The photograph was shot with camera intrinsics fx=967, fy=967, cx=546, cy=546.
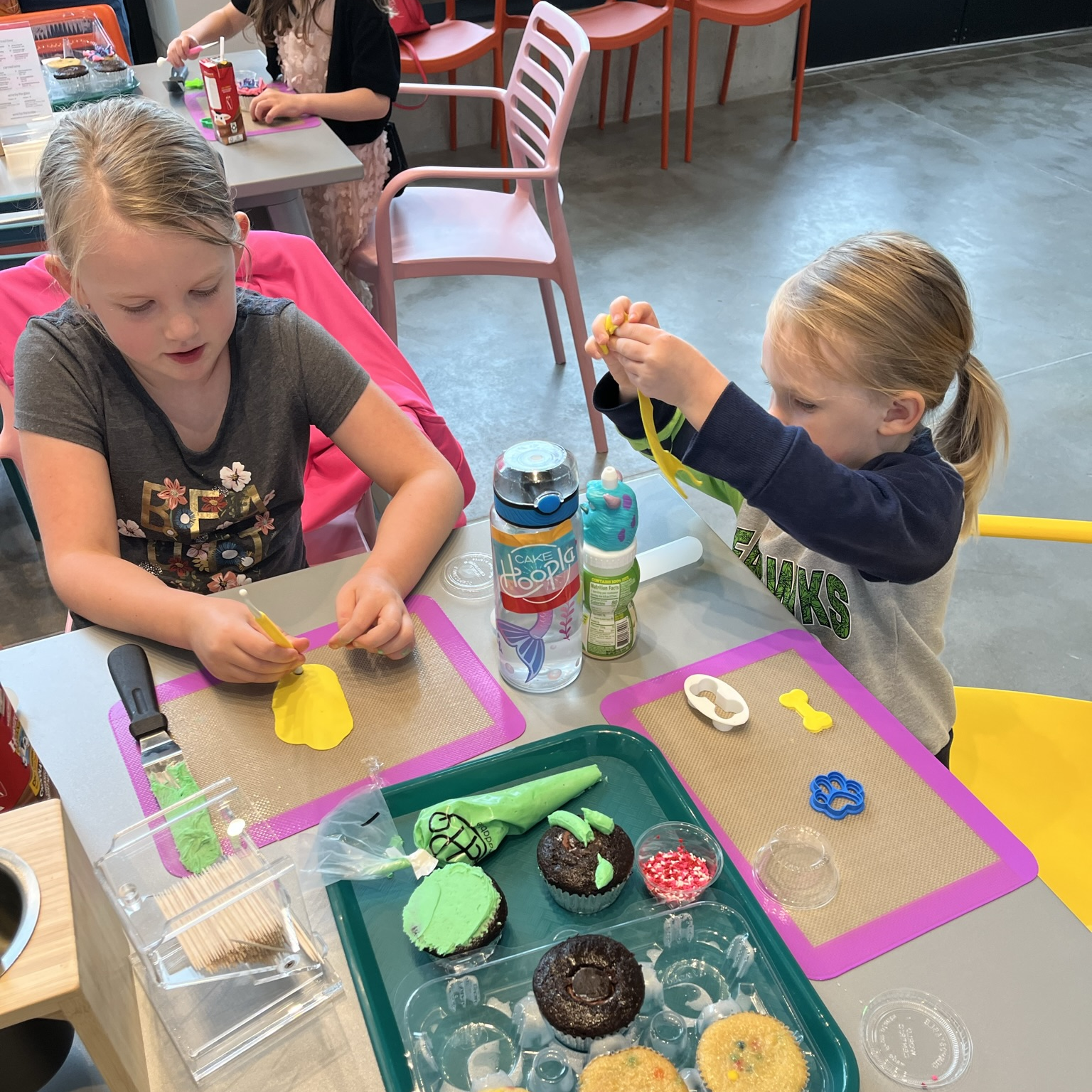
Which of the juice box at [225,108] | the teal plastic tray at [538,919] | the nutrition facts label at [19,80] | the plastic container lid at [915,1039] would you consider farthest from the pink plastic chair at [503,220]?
the plastic container lid at [915,1039]

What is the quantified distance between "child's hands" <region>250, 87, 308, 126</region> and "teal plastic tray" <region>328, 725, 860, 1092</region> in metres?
1.84

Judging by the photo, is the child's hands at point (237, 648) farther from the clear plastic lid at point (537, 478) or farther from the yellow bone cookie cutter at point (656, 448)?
the yellow bone cookie cutter at point (656, 448)

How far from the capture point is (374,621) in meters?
0.97

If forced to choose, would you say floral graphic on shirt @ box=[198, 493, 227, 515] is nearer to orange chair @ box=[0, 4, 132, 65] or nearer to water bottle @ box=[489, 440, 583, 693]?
water bottle @ box=[489, 440, 583, 693]

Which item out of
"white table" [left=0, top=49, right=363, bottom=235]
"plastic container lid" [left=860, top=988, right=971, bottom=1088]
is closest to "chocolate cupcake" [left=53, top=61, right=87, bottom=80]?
"white table" [left=0, top=49, right=363, bottom=235]

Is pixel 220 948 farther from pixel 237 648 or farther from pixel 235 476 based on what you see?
pixel 235 476

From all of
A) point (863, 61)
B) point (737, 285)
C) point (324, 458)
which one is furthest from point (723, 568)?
point (863, 61)

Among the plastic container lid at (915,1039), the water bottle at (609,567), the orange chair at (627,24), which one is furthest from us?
the orange chair at (627,24)

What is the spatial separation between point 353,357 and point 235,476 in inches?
12.0

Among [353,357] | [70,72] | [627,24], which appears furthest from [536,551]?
[627,24]

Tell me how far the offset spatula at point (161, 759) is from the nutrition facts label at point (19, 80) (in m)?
1.77

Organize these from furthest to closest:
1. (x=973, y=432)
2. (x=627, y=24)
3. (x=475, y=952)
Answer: (x=627, y=24) < (x=973, y=432) < (x=475, y=952)

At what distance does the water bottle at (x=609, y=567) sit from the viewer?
0.89 meters

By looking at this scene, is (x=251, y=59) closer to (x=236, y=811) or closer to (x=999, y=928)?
(x=236, y=811)
